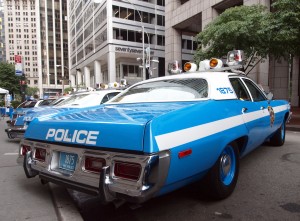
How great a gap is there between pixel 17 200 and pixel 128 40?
134 ft

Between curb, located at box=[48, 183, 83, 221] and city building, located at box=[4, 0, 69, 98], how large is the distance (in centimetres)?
11019

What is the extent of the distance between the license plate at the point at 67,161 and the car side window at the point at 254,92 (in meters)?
3.05

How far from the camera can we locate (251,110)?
13.4 feet

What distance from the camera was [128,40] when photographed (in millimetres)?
42500

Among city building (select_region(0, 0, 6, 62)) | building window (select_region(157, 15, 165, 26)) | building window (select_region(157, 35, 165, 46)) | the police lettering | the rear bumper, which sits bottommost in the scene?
the rear bumper

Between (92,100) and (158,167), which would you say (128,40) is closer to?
(92,100)

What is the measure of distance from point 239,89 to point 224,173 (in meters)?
1.44

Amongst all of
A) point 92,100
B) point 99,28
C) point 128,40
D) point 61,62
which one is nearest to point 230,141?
point 92,100

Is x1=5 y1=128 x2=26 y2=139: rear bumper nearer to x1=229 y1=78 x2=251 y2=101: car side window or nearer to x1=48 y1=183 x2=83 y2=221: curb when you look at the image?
x1=48 y1=183 x2=83 y2=221: curb

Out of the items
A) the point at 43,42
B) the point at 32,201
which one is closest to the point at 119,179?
the point at 32,201

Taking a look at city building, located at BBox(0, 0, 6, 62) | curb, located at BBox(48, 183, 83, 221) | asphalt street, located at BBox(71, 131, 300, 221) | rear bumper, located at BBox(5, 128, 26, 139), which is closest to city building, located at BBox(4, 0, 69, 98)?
city building, located at BBox(0, 0, 6, 62)

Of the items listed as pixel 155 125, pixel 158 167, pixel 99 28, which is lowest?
pixel 158 167

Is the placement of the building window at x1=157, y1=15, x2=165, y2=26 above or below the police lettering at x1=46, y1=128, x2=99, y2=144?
above

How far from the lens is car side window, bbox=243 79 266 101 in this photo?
4584mm
